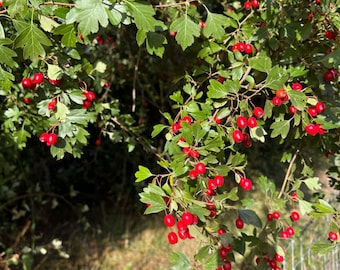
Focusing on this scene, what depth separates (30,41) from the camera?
1.32 meters

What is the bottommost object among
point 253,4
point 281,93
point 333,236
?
point 333,236

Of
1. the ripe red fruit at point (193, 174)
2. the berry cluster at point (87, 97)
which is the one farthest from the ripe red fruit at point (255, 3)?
the ripe red fruit at point (193, 174)

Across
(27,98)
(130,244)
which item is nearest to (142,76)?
(130,244)

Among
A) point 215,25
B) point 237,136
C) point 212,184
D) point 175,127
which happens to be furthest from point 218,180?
point 215,25

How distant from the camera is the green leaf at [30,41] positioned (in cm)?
131

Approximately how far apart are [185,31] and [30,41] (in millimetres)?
476

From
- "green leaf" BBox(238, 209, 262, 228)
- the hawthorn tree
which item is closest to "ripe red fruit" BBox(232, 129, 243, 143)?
the hawthorn tree

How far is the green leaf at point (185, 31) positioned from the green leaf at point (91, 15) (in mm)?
318

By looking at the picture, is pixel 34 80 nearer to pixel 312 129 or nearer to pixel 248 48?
pixel 248 48

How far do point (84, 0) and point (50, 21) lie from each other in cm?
27

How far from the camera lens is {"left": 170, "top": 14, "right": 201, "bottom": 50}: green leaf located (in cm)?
147

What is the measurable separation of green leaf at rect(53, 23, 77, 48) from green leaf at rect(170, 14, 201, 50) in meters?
0.32

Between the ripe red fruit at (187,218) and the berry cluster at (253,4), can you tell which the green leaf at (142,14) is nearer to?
the ripe red fruit at (187,218)

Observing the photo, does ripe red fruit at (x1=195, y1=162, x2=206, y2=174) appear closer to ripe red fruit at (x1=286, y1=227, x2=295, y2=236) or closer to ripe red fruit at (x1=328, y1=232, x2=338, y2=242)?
ripe red fruit at (x1=328, y1=232, x2=338, y2=242)
